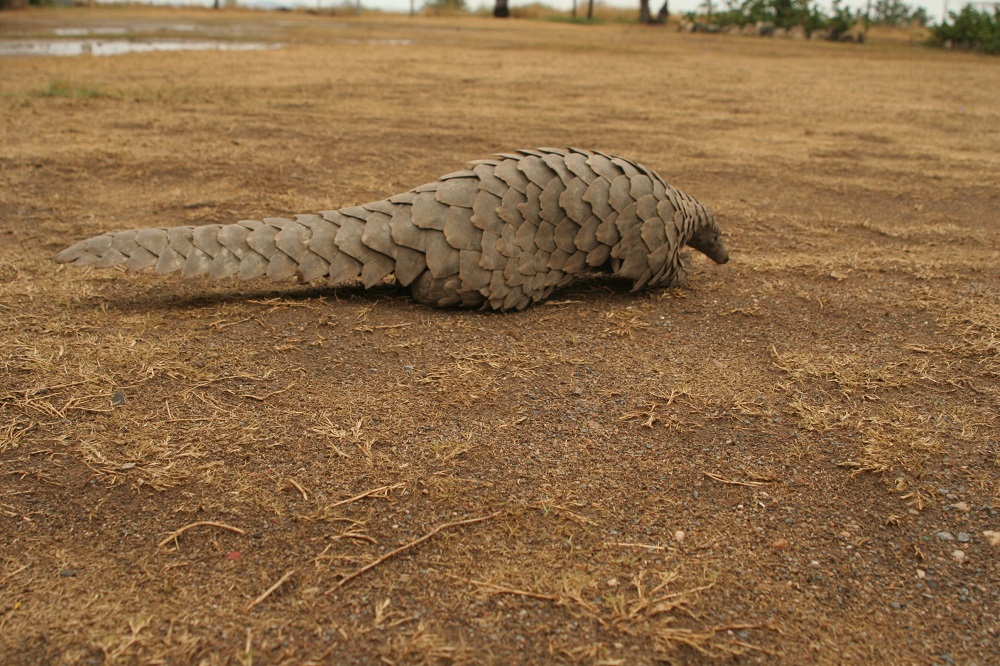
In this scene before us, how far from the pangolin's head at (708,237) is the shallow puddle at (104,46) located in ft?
36.9

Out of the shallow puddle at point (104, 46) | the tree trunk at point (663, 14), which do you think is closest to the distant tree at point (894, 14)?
the tree trunk at point (663, 14)

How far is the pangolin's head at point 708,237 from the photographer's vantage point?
12.4 feet

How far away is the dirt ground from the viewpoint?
1.78 metres

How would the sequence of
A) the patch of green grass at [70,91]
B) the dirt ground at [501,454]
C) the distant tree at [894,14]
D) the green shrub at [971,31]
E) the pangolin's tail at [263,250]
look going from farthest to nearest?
the distant tree at [894,14]
the green shrub at [971,31]
the patch of green grass at [70,91]
the pangolin's tail at [263,250]
the dirt ground at [501,454]

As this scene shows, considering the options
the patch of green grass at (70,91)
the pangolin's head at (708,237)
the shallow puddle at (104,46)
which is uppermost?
the shallow puddle at (104,46)

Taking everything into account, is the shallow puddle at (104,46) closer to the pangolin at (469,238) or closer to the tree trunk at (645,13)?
the pangolin at (469,238)

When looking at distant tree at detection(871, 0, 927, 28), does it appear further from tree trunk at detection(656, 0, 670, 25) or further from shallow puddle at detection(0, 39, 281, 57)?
shallow puddle at detection(0, 39, 281, 57)

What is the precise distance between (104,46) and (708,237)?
13.3 metres

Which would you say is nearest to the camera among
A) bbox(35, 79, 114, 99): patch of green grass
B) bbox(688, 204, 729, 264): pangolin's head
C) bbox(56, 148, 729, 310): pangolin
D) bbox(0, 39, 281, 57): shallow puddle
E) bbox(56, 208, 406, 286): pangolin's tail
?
bbox(56, 208, 406, 286): pangolin's tail

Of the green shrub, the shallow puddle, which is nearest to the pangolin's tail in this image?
the shallow puddle

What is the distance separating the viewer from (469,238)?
3188 millimetres

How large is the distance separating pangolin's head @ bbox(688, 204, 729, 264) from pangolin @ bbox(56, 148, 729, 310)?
39 cm

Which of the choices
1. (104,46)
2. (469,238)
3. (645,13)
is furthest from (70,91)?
(645,13)

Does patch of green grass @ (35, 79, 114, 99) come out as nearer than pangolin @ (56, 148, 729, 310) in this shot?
No
